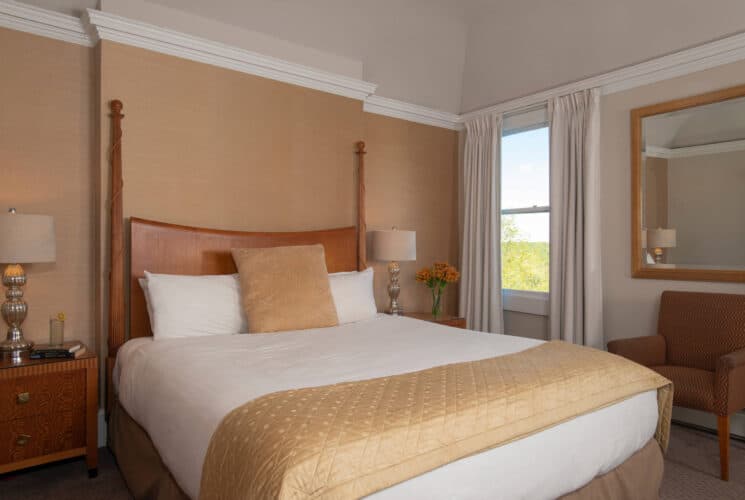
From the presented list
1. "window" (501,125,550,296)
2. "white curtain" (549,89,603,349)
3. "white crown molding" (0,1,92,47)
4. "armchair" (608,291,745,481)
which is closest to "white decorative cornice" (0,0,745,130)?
"white crown molding" (0,1,92,47)

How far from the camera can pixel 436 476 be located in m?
1.36

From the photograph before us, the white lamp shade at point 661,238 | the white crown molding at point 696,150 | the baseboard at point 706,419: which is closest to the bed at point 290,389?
the baseboard at point 706,419

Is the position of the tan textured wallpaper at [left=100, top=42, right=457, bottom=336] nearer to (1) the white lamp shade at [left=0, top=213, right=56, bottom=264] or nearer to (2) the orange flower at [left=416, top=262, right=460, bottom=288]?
(2) the orange flower at [left=416, top=262, right=460, bottom=288]

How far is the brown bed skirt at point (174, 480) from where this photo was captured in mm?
1842

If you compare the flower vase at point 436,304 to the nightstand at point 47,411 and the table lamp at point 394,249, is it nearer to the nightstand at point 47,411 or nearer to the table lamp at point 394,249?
the table lamp at point 394,249

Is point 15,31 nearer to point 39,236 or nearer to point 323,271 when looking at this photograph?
point 39,236

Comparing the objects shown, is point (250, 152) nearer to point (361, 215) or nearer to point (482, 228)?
point (361, 215)

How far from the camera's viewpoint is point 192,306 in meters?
2.77

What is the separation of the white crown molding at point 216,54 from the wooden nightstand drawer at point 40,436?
2.21m

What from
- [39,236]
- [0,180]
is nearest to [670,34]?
[39,236]

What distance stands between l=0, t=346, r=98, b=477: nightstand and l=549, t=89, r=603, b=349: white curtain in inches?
132

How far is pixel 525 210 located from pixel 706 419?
2.14 meters

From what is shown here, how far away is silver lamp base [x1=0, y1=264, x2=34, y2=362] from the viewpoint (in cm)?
267

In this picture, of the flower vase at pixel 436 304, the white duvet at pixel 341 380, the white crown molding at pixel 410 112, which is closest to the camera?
the white duvet at pixel 341 380
